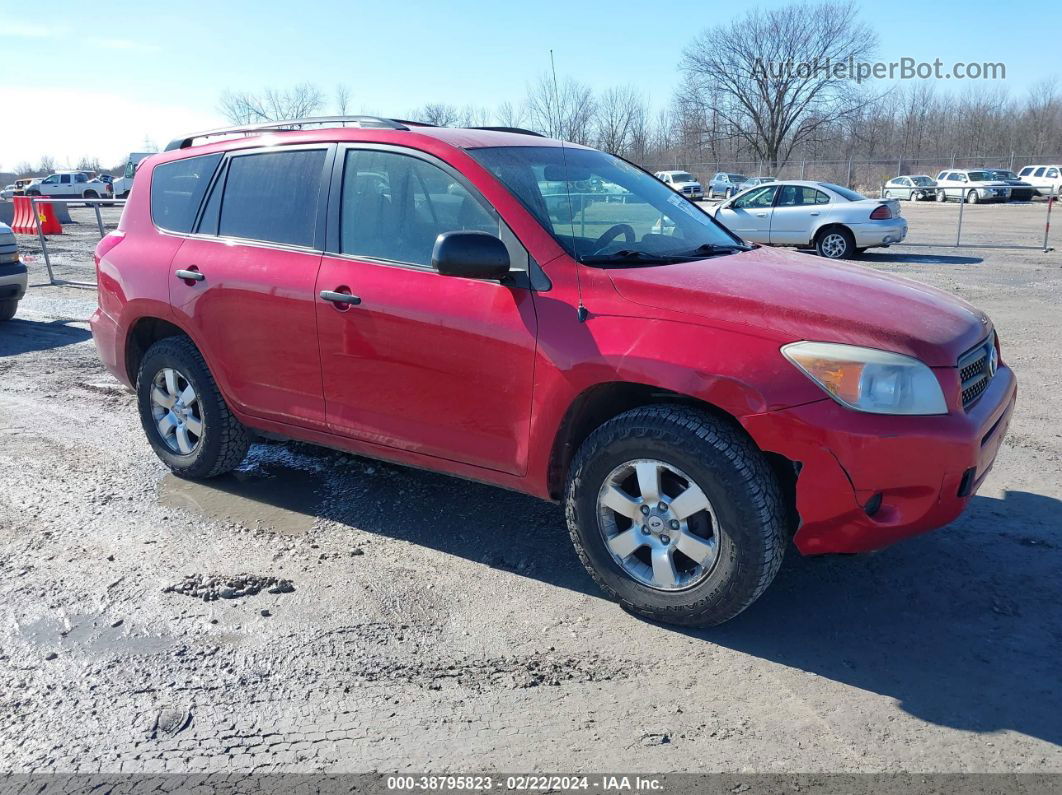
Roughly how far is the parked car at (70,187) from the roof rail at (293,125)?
50.8 meters

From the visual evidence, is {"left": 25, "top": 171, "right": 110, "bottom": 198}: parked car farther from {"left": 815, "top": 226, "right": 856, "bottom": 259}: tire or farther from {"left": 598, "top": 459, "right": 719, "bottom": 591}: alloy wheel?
{"left": 598, "top": 459, "right": 719, "bottom": 591}: alloy wheel

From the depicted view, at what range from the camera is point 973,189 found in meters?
38.2

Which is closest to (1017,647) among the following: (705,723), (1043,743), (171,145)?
(1043,743)

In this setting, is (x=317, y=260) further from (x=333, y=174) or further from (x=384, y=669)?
(x=384, y=669)

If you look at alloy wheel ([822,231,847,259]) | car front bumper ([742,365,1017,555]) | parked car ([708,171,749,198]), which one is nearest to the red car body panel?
car front bumper ([742,365,1017,555])

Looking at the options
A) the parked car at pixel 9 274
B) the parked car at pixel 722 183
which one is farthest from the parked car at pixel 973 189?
the parked car at pixel 9 274

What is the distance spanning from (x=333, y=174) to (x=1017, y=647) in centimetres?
356

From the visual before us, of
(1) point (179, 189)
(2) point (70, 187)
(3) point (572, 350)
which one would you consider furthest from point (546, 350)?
(2) point (70, 187)

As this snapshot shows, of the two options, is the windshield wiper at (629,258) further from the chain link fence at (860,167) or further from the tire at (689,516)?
the chain link fence at (860,167)

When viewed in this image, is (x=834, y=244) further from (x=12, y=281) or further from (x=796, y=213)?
(x=12, y=281)

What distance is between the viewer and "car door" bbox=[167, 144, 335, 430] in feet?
13.6

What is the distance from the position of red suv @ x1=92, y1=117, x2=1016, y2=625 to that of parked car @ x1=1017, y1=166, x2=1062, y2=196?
43.6m

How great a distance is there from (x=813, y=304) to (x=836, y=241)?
1422 cm

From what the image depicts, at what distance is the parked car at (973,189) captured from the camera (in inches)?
1526
